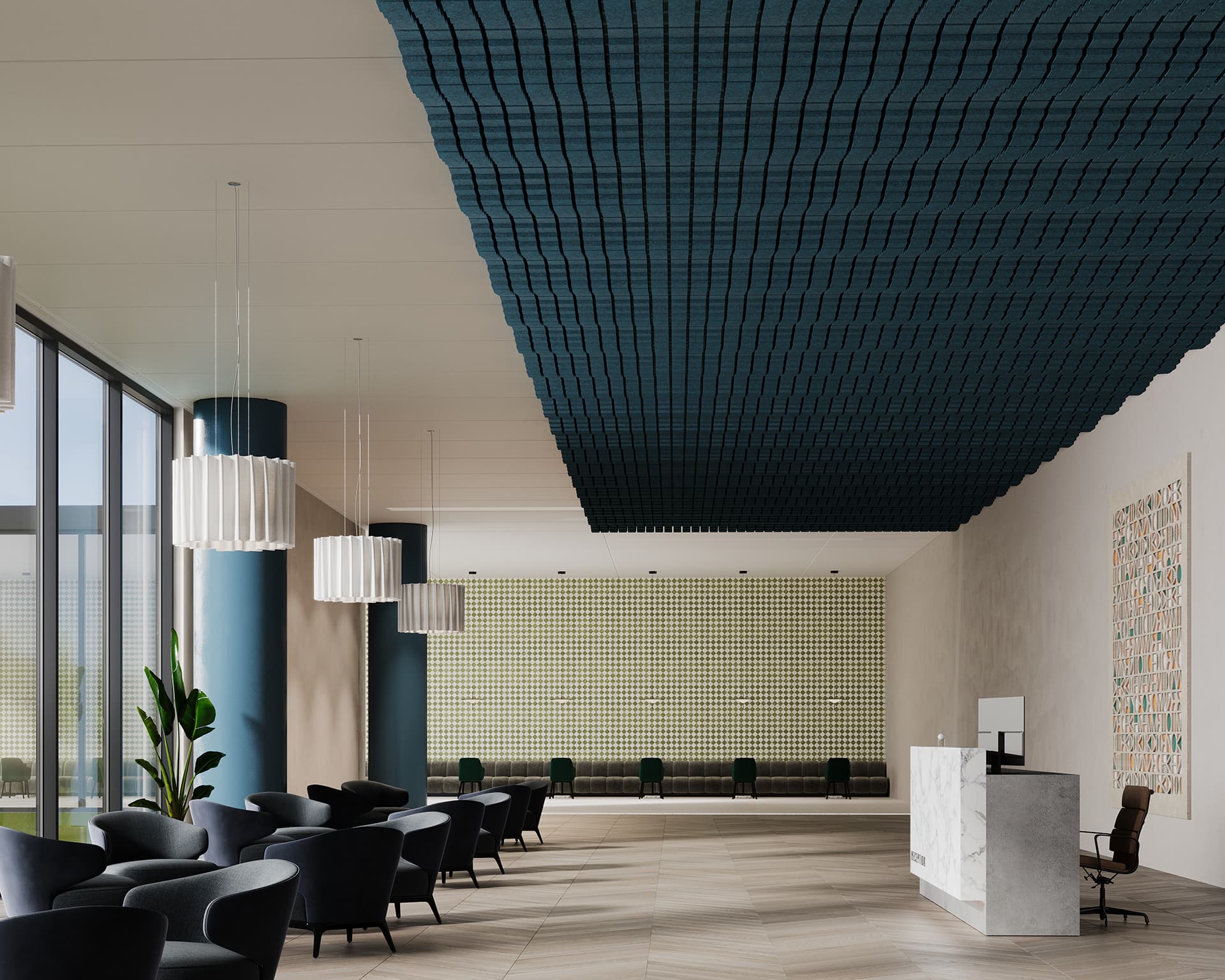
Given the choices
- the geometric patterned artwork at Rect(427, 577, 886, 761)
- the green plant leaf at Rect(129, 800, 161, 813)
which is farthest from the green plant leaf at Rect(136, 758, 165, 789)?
the geometric patterned artwork at Rect(427, 577, 886, 761)

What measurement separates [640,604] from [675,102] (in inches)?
766

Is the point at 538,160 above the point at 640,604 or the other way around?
above

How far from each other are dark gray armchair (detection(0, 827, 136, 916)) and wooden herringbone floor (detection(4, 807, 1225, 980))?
0.94 meters

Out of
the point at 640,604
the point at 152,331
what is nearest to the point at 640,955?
the point at 152,331

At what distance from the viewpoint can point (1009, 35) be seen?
4492mm

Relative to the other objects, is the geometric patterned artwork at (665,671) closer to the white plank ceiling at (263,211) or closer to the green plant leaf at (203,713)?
the white plank ceiling at (263,211)

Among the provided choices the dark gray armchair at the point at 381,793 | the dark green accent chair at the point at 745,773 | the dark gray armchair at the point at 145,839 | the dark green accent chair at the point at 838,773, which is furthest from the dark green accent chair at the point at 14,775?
the dark green accent chair at the point at 838,773

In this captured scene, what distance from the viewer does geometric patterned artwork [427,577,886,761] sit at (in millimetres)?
Answer: 23875

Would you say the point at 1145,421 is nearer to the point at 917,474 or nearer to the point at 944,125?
the point at 917,474

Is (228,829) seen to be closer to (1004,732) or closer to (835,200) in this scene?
(1004,732)

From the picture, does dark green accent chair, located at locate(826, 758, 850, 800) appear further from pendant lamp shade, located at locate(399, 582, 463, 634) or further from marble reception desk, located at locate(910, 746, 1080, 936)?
marble reception desk, located at locate(910, 746, 1080, 936)

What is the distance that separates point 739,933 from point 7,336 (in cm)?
513

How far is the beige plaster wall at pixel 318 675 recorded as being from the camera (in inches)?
615

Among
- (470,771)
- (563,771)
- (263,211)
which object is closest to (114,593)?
(263,211)
